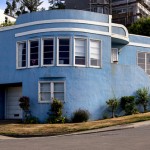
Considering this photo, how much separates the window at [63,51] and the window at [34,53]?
1356 mm

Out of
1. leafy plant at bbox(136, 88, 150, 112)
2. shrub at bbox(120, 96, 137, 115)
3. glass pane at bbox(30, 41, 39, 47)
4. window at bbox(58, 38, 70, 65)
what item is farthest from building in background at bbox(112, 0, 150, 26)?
window at bbox(58, 38, 70, 65)

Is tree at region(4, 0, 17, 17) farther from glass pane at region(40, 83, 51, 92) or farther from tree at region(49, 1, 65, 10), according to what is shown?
glass pane at region(40, 83, 51, 92)

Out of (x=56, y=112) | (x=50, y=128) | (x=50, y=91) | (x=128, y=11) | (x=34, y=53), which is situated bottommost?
(x=50, y=128)

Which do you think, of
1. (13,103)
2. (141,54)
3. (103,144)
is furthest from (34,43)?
(103,144)

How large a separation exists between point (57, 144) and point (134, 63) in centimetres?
1516

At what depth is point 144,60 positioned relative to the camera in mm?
29281

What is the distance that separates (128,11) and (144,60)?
128ft

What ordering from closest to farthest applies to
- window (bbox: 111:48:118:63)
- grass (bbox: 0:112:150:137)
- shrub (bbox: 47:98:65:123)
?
grass (bbox: 0:112:150:137), shrub (bbox: 47:98:65:123), window (bbox: 111:48:118:63)

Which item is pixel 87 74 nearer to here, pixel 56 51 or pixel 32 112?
pixel 56 51

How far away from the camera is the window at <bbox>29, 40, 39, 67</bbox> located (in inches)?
945

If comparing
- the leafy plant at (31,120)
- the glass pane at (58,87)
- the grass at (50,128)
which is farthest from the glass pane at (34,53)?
the grass at (50,128)

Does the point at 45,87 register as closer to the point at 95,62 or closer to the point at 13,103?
the point at 95,62

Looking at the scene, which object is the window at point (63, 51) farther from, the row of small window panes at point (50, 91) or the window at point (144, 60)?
the window at point (144, 60)

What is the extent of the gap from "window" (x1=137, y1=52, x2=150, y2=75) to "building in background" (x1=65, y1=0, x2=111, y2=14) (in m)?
32.7
